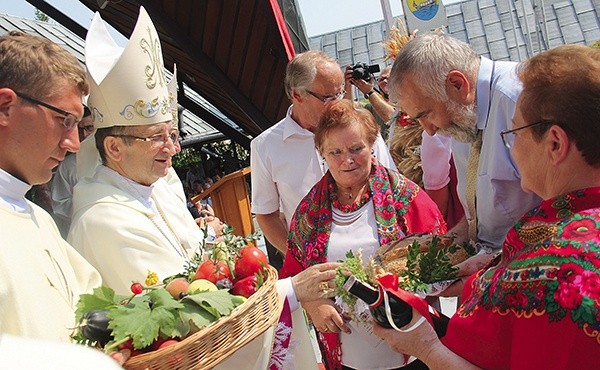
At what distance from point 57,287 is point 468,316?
47.7 inches

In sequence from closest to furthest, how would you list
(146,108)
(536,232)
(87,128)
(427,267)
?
(536,232) < (427,267) < (146,108) < (87,128)

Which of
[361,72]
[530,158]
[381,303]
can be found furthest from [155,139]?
[361,72]

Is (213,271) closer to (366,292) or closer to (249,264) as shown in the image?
(249,264)

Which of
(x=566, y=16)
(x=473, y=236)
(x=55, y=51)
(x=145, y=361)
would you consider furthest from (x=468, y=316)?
(x=566, y=16)

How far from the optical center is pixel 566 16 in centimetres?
2362

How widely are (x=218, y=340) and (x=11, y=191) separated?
816 millimetres

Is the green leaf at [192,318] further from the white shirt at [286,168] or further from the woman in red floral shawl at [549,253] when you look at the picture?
the white shirt at [286,168]

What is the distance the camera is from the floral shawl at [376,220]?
288 centimetres

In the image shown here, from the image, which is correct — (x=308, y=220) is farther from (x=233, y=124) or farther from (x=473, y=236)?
(x=233, y=124)

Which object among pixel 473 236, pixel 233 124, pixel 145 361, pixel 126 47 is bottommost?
pixel 233 124

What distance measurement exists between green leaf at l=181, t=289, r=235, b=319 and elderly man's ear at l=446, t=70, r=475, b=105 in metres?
1.26

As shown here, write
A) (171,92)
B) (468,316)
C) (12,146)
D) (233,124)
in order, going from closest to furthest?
1. (468,316)
2. (12,146)
3. (171,92)
4. (233,124)

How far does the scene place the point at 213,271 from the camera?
214 centimetres

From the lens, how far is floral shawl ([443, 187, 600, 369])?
5.10ft
